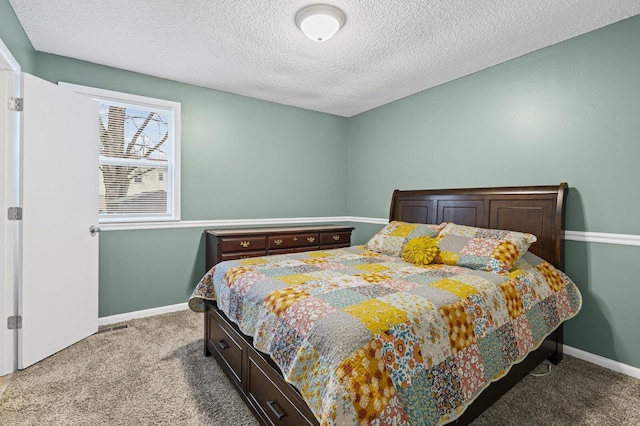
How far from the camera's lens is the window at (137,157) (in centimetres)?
312

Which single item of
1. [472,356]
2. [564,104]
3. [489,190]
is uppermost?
[564,104]

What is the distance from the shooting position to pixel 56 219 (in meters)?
2.49

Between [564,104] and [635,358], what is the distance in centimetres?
198

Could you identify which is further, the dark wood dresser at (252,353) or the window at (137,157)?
the window at (137,157)

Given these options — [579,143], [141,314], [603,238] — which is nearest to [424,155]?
[579,143]

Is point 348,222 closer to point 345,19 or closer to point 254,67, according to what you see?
point 254,67

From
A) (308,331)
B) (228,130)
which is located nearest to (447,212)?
(308,331)

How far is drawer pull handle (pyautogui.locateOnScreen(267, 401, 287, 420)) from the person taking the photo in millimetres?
1465

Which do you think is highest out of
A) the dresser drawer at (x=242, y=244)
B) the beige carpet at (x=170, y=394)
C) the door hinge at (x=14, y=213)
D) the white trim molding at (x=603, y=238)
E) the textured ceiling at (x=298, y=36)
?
the textured ceiling at (x=298, y=36)

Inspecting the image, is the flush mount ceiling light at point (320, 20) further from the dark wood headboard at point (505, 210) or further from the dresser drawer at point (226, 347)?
the dresser drawer at point (226, 347)

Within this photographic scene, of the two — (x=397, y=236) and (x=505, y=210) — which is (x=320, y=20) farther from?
(x=505, y=210)

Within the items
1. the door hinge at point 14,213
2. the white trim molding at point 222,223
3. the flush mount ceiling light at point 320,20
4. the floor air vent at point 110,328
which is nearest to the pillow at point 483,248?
the flush mount ceiling light at point 320,20

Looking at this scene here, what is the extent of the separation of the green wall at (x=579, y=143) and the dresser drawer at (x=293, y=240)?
1.66 meters

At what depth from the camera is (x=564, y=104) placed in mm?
2553
